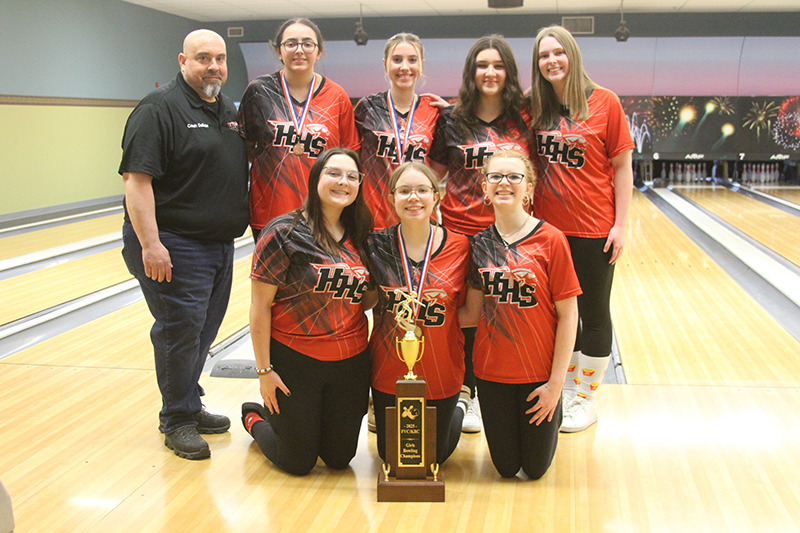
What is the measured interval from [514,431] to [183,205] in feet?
3.69

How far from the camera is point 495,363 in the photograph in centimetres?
186

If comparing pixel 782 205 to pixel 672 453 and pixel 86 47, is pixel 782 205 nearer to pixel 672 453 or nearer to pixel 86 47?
pixel 672 453

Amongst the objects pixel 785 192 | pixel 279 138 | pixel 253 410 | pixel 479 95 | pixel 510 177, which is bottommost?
pixel 253 410

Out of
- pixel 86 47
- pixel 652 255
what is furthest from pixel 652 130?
pixel 86 47

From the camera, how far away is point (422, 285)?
1844 mm

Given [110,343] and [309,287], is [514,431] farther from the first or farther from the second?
[110,343]

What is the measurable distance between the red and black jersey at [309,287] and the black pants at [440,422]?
17 cm

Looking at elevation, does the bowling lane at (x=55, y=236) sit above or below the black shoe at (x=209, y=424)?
above

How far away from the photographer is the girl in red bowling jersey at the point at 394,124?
82.7 inches

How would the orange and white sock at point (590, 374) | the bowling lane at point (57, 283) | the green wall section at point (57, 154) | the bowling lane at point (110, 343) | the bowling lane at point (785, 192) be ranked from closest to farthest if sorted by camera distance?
the orange and white sock at point (590, 374) → the bowling lane at point (110, 343) → the bowling lane at point (57, 283) → the green wall section at point (57, 154) → the bowling lane at point (785, 192)

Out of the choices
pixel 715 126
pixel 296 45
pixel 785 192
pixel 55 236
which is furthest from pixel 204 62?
pixel 715 126

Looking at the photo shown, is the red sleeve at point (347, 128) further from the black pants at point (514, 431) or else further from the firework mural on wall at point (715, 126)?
the firework mural on wall at point (715, 126)

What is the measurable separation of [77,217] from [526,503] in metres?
6.10

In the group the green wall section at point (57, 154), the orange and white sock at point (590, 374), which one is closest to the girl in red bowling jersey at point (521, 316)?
the orange and white sock at point (590, 374)
